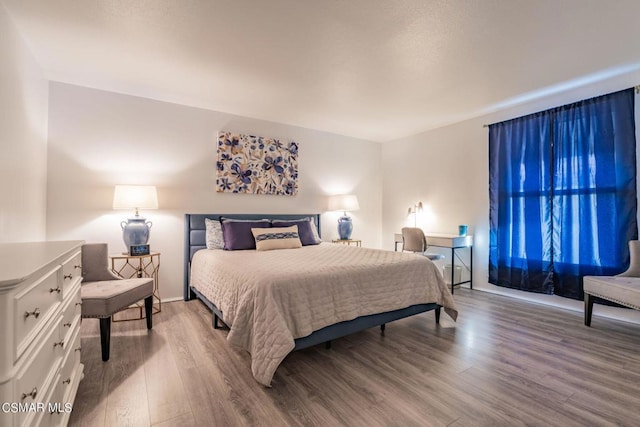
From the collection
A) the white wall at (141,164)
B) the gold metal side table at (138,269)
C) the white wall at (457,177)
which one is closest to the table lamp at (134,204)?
the gold metal side table at (138,269)

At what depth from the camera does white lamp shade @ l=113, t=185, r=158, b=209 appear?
307 centimetres

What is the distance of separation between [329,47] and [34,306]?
2.49 m

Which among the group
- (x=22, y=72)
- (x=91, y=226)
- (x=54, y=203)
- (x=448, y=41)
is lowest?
(x=91, y=226)

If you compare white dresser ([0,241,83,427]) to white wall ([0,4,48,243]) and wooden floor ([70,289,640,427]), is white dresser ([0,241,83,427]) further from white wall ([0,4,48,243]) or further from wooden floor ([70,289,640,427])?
Answer: white wall ([0,4,48,243])

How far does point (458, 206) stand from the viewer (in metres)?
4.52

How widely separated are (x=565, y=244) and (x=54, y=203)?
5.55 metres

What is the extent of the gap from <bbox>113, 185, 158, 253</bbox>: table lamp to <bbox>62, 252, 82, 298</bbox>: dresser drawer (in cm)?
143

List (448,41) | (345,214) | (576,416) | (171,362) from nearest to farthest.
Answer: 1. (576,416)
2. (171,362)
3. (448,41)
4. (345,214)

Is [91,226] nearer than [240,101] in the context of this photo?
Yes

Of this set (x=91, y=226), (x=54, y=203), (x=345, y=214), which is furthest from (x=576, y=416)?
(x=54, y=203)

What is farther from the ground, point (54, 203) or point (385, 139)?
point (385, 139)

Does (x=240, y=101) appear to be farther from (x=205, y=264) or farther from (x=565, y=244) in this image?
(x=565, y=244)

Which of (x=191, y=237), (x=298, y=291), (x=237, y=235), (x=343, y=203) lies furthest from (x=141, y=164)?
(x=343, y=203)

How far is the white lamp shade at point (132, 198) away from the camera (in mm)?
3074
